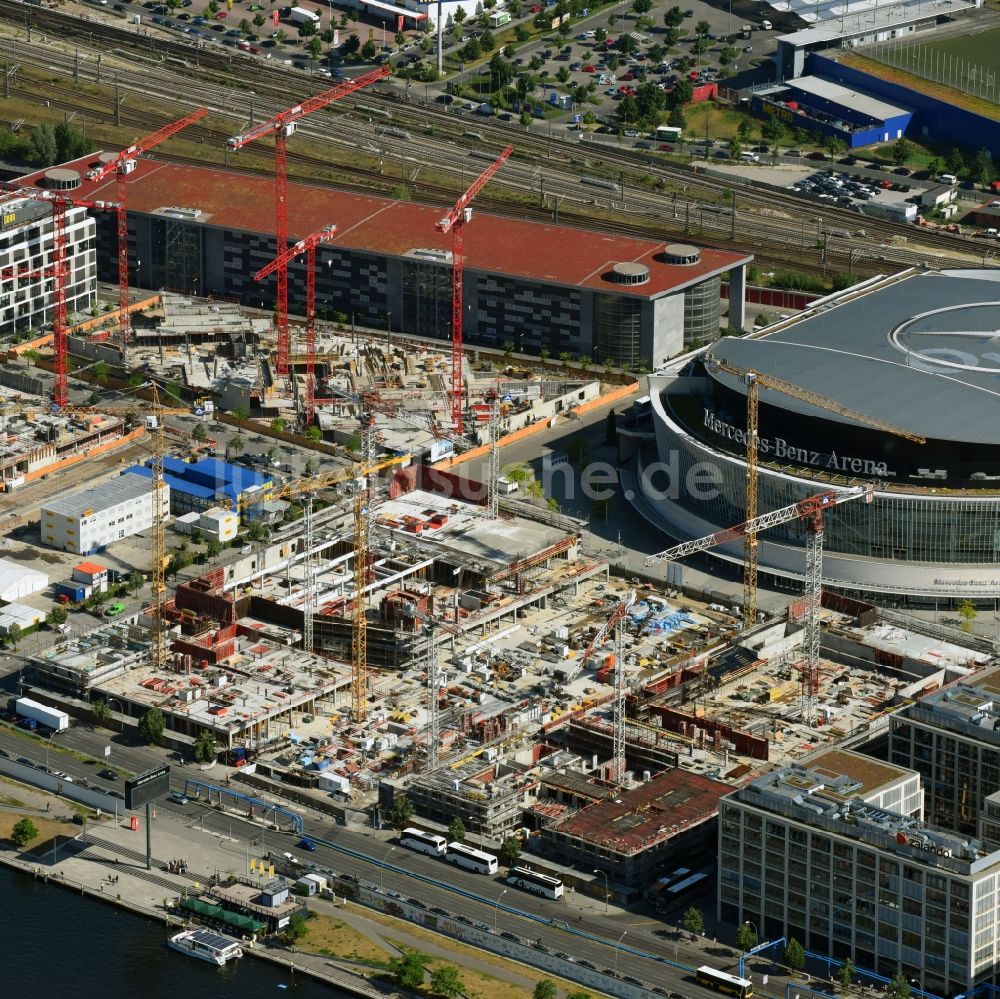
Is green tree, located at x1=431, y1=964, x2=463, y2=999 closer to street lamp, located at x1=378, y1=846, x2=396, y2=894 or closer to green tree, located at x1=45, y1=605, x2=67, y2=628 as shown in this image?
street lamp, located at x1=378, y1=846, x2=396, y2=894

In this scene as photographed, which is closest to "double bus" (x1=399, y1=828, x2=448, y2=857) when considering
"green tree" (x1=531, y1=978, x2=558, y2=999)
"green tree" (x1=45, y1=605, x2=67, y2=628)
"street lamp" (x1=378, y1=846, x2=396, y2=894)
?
"street lamp" (x1=378, y1=846, x2=396, y2=894)

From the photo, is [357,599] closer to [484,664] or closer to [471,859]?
[484,664]

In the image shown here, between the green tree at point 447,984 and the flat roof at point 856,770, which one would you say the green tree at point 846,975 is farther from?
the green tree at point 447,984

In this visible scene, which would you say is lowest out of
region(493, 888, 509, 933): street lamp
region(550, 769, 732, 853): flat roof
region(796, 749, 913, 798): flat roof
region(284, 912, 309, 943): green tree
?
region(493, 888, 509, 933): street lamp

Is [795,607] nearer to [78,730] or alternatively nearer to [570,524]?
[570,524]

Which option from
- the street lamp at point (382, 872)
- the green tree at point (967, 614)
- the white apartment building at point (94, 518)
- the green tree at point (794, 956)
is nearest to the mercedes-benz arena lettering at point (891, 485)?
the green tree at point (967, 614)

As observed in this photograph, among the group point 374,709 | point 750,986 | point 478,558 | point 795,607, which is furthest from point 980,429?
point 750,986
